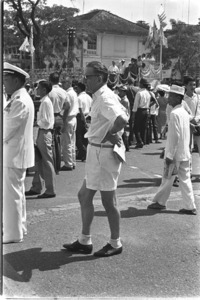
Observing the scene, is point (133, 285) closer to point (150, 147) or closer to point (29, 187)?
point (29, 187)

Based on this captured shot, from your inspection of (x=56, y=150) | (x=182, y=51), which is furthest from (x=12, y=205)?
(x=182, y=51)

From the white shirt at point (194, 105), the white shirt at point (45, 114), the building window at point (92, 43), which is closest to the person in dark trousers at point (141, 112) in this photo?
the white shirt at point (194, 105)

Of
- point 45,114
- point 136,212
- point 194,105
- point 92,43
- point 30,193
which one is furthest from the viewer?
point 92,43

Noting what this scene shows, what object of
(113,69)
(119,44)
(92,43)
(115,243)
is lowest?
(115,243)

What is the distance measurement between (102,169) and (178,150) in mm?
1917

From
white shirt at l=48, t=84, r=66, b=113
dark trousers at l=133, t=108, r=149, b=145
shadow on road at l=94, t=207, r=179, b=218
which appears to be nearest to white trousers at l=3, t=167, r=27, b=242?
shadow on road at l=94, t=207, r=179, b=218

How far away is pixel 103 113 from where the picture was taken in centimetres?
436

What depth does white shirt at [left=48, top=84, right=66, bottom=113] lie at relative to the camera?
835 centimetres

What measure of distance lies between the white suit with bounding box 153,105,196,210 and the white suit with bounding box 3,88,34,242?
6.55 feet

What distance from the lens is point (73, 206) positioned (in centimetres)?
642

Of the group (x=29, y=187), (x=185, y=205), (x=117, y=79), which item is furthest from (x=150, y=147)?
(x=185, y=205)

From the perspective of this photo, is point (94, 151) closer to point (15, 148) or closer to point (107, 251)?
point (15, 148)

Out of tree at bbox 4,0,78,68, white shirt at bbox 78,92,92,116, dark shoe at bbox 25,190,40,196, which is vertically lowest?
dark shoe at bbox 25,190,40,196

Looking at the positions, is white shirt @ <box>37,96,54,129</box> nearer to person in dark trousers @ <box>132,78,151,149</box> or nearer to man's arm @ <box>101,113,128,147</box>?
man's arm @ <box>101,113,128,147</box>
